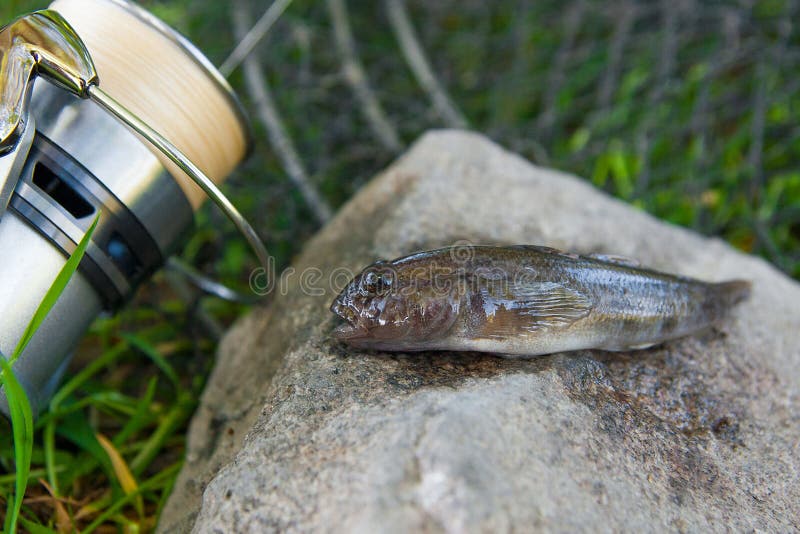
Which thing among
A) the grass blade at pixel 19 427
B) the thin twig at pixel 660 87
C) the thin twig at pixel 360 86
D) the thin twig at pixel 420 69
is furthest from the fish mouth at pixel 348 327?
the thin twig at pixel 660 87

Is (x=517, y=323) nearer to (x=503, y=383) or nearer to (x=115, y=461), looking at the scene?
(x=503, y=383)

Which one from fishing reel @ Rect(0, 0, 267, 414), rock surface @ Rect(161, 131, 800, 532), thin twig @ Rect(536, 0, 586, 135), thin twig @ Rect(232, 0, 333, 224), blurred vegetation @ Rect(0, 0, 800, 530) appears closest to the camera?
rock surface @ Rect(161, 131, 800, 532)

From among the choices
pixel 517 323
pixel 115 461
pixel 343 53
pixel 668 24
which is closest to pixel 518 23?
pixel 668 24

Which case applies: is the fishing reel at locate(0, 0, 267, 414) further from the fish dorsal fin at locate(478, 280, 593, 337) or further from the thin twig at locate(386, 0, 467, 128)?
the thin twig at locate(386, 0, 467, 128)

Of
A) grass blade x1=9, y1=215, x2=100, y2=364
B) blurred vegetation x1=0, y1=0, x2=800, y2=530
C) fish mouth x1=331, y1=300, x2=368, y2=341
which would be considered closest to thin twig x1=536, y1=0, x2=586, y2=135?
blurred vegetation x1=0, y1=0, x2=800, y2=530

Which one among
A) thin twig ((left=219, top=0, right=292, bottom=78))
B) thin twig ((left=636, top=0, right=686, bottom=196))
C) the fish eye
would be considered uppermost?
thin twig ((left=219, top=0, right=292, bottom=78))

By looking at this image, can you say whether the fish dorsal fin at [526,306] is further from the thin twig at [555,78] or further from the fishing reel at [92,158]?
the thin twig at [555,78]

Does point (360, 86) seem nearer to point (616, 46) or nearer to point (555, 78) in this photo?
point (555, 78)
